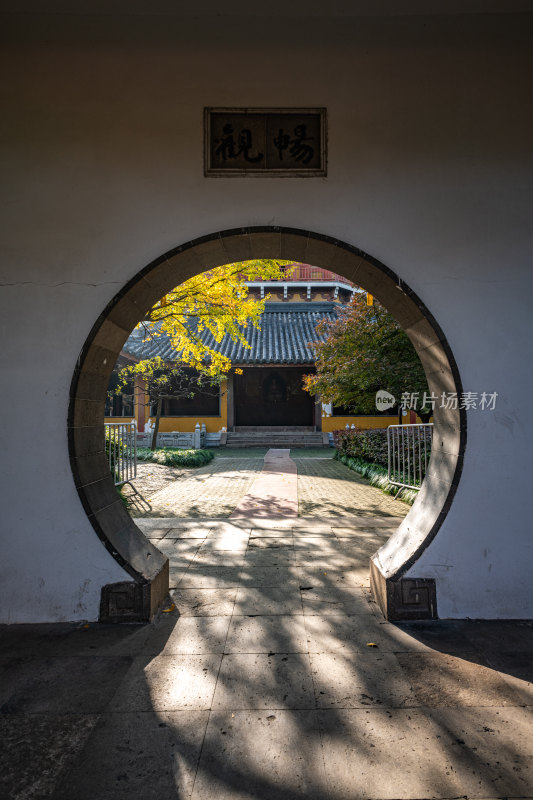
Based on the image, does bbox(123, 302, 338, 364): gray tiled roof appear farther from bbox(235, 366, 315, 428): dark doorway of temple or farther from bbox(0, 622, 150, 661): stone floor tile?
bbox(0, 622, 150, 661): stone floor tile

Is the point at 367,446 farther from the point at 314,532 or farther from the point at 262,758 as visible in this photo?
the point at 262,758

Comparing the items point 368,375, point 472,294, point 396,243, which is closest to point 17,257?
point 396,243

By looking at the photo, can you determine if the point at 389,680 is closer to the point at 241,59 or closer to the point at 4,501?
the point at 4,501

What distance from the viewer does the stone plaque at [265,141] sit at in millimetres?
2734

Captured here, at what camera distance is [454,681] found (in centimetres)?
208

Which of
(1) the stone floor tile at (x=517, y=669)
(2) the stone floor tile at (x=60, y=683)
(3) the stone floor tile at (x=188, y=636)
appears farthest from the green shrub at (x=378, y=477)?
(2) the stone floor tile at (x=60, y=683)

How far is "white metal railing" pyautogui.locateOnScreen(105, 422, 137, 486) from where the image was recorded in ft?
20.9

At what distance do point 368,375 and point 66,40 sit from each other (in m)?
6.06

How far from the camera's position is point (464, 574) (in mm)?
2678

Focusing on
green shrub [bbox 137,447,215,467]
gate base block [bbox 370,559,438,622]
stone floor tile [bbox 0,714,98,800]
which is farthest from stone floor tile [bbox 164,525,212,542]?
green shrub [bbox 137,447,215,467]

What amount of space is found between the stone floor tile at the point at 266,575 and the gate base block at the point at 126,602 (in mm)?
850

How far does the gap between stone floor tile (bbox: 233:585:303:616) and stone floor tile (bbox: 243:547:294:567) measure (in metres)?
0.53

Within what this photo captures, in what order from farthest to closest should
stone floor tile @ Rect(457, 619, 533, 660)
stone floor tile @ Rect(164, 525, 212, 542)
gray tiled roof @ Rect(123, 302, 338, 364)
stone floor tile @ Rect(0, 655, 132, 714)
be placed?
1. gray tiled roof @ Rect(123, 302, 338, 364)
2. stone floor tile @ Rect(164, 525, 212, 542)
3. stone floor tile @ Rect(457, 619, 533, 660)
4. stone floor tile @ Rect(0, 655, 132, 714)

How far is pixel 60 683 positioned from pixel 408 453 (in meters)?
5.68
